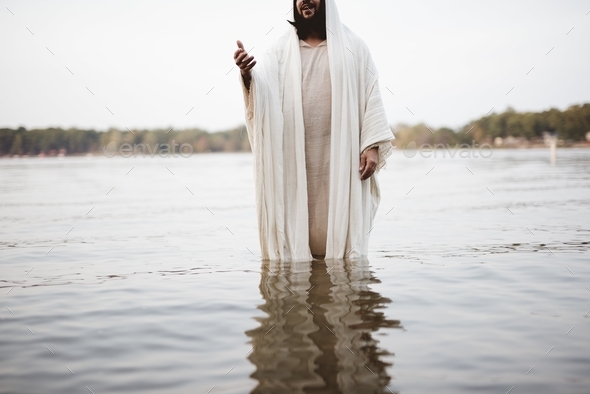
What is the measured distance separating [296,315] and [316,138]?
1.93 m

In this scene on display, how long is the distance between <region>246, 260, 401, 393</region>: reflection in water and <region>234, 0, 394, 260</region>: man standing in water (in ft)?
1.32

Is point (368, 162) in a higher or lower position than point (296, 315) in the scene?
higher

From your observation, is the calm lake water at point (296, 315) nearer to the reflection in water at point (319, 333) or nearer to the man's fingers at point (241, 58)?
the reflection in water at point (319, 333)

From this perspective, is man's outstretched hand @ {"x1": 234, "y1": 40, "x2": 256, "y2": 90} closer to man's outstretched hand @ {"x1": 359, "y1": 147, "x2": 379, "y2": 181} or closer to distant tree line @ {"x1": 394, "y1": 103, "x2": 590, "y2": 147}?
man's outstretched hand @ {"x1": 359, "y1": 147, "x2": 379, "y2": 181}

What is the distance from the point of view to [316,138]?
16.2 feet

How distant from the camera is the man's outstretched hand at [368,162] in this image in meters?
4.78

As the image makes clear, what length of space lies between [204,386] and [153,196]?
1218 cm

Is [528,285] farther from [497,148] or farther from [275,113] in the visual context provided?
[497,148]

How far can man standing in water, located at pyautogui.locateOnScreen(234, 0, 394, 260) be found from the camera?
15.7 feet

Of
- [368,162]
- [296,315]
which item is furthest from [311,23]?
[296,315]

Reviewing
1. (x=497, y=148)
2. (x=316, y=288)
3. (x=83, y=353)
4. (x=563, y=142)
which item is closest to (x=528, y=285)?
(x=316, y=288)

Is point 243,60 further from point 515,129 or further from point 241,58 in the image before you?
point 515,129

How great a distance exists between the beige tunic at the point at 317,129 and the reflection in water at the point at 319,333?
51 cm

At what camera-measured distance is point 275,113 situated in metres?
4.80
